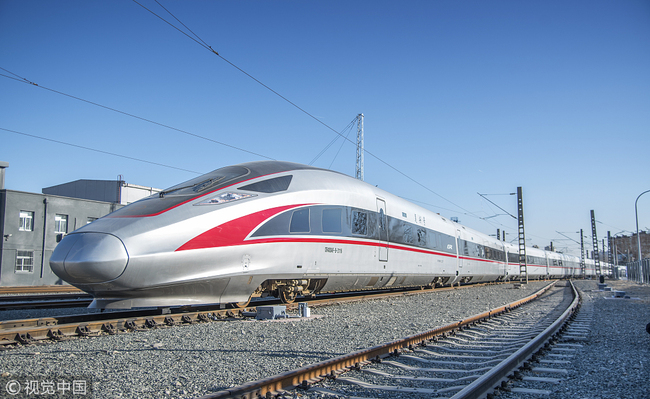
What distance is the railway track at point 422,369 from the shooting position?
3646 millimetres

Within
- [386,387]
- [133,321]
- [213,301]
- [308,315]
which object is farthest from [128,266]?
[386,387]

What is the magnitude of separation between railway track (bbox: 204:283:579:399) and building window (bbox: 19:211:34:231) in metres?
24.8

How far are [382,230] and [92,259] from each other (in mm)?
7593

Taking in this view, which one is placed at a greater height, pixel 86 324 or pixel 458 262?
pixel 458 262

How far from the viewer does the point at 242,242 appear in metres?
7.75

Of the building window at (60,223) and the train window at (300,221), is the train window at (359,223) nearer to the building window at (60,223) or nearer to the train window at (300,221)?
the train window at (300,221)

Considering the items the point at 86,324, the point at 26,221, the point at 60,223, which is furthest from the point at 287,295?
the point at 60,223

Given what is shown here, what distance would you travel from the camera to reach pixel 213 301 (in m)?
7.56

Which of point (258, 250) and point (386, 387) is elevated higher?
point (258, 250)

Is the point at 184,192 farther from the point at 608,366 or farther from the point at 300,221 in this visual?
the point at 608,366

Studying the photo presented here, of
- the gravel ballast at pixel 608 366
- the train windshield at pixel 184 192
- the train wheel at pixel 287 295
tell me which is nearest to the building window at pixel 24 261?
the train windshield at pixel 184 192

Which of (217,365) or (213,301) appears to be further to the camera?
(213,301)

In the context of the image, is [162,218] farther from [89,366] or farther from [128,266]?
[89,366]

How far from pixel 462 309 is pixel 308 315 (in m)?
4.30
